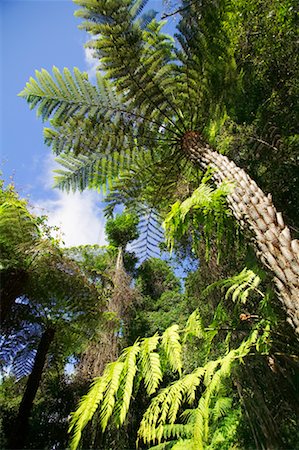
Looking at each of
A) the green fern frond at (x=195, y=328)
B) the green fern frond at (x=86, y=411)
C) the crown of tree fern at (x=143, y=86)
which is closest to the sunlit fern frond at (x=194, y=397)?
the green fern frond at (x=195, y=328)

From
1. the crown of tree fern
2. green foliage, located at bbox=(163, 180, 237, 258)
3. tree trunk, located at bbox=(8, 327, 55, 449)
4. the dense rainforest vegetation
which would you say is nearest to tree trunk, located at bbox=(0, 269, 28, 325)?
the dense rainforest vegetation

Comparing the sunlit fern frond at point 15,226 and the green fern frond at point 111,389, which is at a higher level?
the sunlit fern frond at point 15,226

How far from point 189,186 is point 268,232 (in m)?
2.66

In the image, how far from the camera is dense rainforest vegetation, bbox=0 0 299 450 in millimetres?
2309

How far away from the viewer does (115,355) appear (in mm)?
7754

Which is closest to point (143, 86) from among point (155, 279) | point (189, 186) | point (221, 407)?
point (189, 186)

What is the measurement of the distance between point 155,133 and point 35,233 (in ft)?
6.88

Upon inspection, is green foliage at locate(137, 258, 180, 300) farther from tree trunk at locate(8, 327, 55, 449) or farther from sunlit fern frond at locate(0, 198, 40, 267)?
sunlit fern frond at locate(0, 198, 40, 267)

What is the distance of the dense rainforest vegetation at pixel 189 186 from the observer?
2.31 meters

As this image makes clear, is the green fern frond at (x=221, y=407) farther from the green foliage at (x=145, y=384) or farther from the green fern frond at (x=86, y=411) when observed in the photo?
the green fern frond at (x=86, y=411)

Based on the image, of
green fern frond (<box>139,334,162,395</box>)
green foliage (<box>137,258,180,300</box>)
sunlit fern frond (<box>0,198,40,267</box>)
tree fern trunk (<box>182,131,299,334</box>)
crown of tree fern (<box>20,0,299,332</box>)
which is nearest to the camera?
green fern frond (<box>139,334,162,395</box>)

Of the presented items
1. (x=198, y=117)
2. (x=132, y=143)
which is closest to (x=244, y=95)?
(x=198, y=117)

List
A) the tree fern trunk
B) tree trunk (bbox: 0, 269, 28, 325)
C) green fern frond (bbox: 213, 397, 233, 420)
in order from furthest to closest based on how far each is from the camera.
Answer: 1. tree trunk (bbox: 0, 269, 28, 325)
2. green fern frond (bbox: 213, 397, 233, 420)
3. the tree fern trunk

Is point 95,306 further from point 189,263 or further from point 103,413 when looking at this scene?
point 103,413
